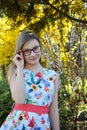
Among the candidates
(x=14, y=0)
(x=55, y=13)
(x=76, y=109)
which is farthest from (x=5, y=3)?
(x=76, y=109)

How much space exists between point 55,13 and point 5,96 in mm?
2421

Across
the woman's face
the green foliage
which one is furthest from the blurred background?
the woman's face

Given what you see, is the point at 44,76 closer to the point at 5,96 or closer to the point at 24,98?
the point at 24,98

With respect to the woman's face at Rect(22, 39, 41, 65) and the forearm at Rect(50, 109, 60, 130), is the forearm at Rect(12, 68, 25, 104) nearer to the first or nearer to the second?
the woman's face at Rect(22, 39, 41, 65)

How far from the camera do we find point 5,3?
15.6ft

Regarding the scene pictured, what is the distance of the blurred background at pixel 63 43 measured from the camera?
502 centimetres

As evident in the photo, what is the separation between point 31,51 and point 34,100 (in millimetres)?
306

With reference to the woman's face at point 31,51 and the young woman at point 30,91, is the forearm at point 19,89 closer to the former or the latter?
the young woman at point 30,91

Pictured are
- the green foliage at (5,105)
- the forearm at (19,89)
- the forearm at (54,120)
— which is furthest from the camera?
the green foliage at (5,105)

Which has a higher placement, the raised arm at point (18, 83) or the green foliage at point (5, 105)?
the raised arm at point (18, 83)

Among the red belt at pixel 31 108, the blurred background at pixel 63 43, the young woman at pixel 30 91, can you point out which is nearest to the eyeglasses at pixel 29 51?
the young woman at pixel 30 91

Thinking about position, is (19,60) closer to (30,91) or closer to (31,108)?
(30,91)

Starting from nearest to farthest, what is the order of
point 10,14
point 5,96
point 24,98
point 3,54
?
point 24,98, point 10,14, point 5,96, point 3,54

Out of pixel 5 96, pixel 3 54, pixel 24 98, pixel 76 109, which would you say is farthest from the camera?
pixel 3 54
